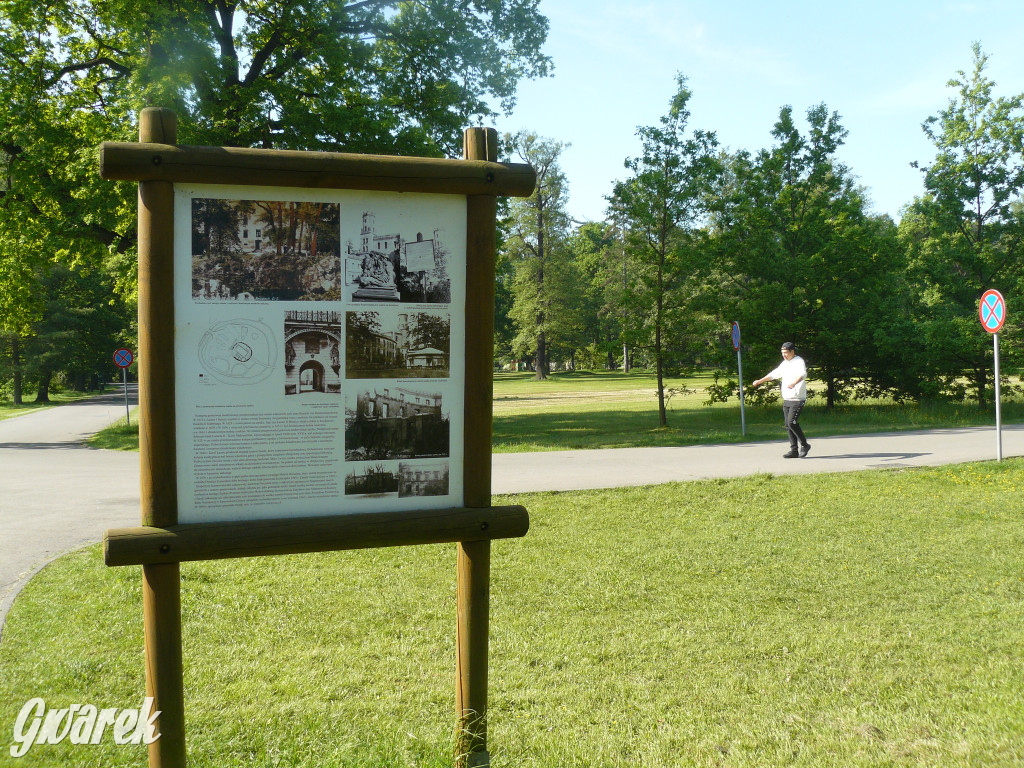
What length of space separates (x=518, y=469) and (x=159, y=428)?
34.4ft

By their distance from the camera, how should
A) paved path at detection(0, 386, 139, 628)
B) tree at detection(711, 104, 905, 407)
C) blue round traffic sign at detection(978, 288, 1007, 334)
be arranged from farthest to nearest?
tree at detection(711, 104, 905, 407)
blue round traffic sign at detection(978, 288, 1007, 334)
paved path at detection(0, 386, 139, 628)

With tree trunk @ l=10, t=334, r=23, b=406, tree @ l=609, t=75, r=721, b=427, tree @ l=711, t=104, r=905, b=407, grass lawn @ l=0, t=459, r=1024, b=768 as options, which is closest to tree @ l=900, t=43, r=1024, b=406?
tree @ l=711, t=104, r=905, b=407

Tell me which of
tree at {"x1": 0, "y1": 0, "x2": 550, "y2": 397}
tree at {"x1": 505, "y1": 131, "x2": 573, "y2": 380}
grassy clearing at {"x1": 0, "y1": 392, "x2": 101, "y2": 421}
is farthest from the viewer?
tree at {"x1": 505, "y1": 131, "x2": 573, "y2": 380}

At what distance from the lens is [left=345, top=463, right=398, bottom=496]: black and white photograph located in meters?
3.37

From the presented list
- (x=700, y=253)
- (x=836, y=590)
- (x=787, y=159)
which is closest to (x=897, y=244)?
(x=787, y=159)

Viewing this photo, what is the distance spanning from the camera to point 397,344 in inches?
135

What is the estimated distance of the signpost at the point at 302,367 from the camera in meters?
3.14

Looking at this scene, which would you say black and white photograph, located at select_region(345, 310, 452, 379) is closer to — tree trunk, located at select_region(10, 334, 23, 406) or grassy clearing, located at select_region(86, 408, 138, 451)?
grassy clearing, located at select_region(86, 408, 138, 451)

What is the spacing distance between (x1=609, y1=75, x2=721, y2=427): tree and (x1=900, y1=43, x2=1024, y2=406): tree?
7.26m

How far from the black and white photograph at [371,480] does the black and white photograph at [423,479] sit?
35 millimetres

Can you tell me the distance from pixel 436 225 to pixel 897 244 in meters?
23.4

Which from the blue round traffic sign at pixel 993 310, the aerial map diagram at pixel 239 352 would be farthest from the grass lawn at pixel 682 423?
the aerial map diagram at pixel 239 352

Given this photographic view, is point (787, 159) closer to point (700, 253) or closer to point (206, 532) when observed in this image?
point (700, 253)

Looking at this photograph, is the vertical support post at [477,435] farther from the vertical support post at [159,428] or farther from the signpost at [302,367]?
the vertical support post at [159,428]
